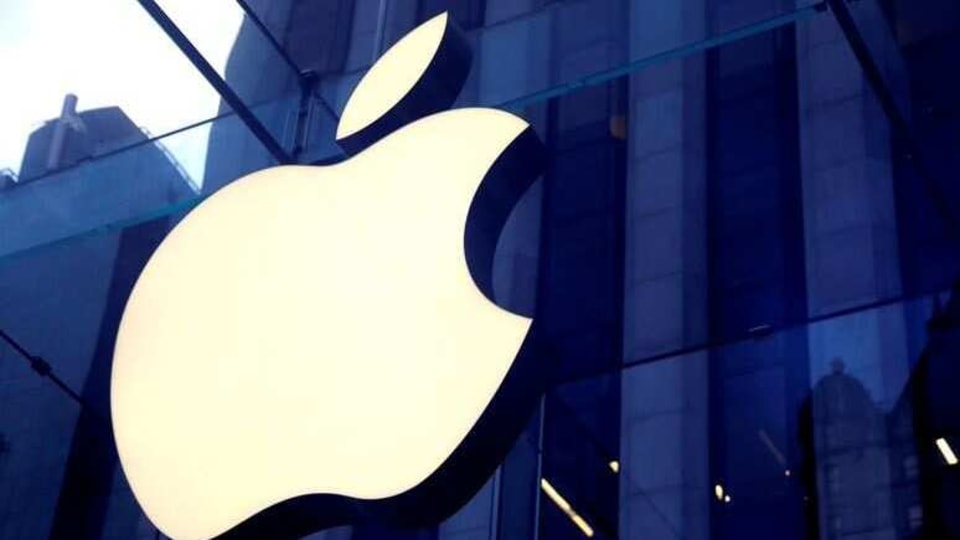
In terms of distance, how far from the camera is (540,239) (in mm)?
10406

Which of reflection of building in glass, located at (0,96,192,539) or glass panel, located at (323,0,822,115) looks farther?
reflection of building in glass, located at (0,96,192,539)

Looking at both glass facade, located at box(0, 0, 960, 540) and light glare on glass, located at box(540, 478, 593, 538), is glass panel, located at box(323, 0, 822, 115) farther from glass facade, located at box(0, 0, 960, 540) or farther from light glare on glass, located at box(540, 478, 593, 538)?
light glare on glass, located at box(540, 478, 593, 538)

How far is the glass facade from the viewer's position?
7988 mm

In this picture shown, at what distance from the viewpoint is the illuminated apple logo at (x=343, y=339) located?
4188mm

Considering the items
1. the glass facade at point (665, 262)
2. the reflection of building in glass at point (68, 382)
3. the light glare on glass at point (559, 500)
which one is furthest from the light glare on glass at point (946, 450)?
the reflection of building in glass at point (68, 382)

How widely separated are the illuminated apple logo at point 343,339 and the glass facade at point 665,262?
8.26 ft

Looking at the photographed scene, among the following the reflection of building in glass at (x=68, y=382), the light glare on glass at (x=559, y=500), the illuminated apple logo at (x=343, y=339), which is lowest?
the illuminated apple logo at (x=343, y=339)

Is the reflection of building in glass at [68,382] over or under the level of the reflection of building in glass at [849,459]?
over

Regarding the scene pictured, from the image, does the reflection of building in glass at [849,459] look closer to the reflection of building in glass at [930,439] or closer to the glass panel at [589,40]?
the reflection of building in glass at [930,439]

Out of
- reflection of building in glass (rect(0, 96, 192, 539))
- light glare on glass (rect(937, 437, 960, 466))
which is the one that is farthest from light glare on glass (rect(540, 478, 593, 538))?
reflection of building in glass (rect(0, 96, 192, 539))

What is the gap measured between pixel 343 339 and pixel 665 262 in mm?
5919

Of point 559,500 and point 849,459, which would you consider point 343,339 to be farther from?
point 849,459

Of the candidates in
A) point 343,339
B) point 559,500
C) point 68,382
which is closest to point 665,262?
point 559,500

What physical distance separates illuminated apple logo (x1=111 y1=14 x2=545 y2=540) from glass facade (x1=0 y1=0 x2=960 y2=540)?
2.52m
